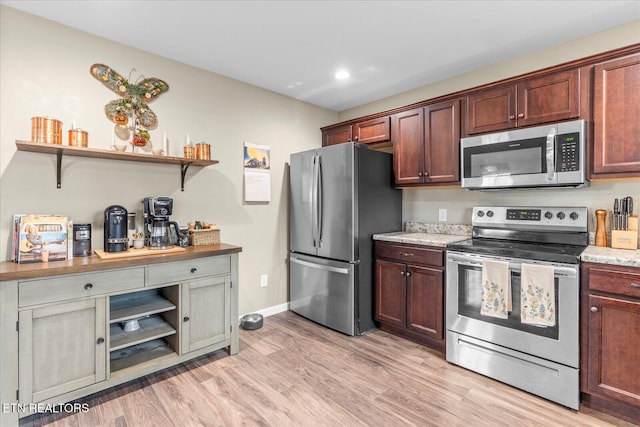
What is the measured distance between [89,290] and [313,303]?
1972 mm

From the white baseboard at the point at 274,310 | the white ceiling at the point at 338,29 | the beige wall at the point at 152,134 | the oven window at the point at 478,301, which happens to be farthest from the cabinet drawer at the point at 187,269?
the oven window at the point at 478,301

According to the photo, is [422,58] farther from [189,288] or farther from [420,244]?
[189,288]

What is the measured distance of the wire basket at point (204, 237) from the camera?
2646 mm

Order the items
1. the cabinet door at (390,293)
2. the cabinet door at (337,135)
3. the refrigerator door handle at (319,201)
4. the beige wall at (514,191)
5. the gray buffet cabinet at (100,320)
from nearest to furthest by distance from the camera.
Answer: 1. the gray buffet cabinet at (100,320)
2. the beige wall at (514,191)
3. the cabinet door at (390,293)
4. the refrigerator door handle at (319,201)
5. the cabinet door at (337,135)

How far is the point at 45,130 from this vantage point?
1.98m

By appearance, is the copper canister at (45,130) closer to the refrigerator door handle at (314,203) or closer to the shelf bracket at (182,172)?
the shelf bracket at (182,172)

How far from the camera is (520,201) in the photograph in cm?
271

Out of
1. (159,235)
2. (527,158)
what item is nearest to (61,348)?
(159,235)

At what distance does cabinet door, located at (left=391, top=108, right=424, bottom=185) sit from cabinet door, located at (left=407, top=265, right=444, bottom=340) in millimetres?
896

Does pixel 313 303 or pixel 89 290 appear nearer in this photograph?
pixel 89 290

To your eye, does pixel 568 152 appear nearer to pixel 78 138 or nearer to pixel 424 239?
pixel 424 239

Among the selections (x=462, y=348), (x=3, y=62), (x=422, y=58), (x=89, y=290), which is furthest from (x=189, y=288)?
(x=422, y=58)

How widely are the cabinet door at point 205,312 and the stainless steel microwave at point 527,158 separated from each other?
7.29 ft

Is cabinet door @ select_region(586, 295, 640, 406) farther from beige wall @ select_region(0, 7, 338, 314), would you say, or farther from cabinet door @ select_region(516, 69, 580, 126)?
beige wall @ select_region(0, 7, 338, 314)
